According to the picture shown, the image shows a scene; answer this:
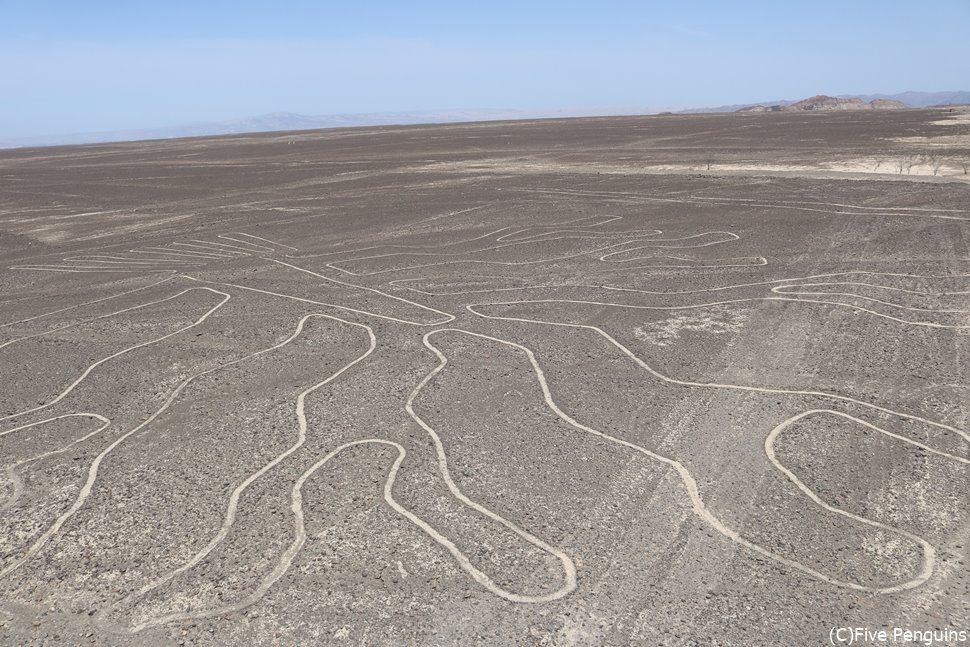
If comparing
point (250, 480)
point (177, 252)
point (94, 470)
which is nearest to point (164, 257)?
point (177, 252)

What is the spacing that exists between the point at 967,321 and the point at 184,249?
594 inches

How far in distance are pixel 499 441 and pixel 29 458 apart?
4.45 metres

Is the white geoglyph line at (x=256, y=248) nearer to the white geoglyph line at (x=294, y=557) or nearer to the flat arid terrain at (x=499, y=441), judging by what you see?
the flat arid terrain at (x=499, y=441)

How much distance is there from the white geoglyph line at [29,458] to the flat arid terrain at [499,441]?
36 mm

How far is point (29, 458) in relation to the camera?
6125mm

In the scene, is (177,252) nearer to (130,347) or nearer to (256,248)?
(256,248)

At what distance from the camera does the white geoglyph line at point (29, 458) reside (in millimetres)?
5480

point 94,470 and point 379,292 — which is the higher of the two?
point 379,292

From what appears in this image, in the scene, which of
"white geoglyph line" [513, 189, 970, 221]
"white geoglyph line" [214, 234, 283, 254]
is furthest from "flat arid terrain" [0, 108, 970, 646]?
"white geoglyph line" [214, 234, 283, 254]

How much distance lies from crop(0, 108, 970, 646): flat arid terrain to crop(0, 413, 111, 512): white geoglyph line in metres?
0.04

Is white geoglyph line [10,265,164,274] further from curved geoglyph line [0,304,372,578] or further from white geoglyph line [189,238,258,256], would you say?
curved geoglyph line [0,304,372,578]

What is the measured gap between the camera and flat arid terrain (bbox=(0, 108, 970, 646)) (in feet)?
13.5

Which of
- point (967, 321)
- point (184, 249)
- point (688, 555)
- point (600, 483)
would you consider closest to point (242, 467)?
point (600, 483)

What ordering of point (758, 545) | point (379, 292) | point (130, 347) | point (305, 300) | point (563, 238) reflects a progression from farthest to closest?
point (563, 238), point (379, 292), point (305, 300), point (130, 347), point (758, 545)
